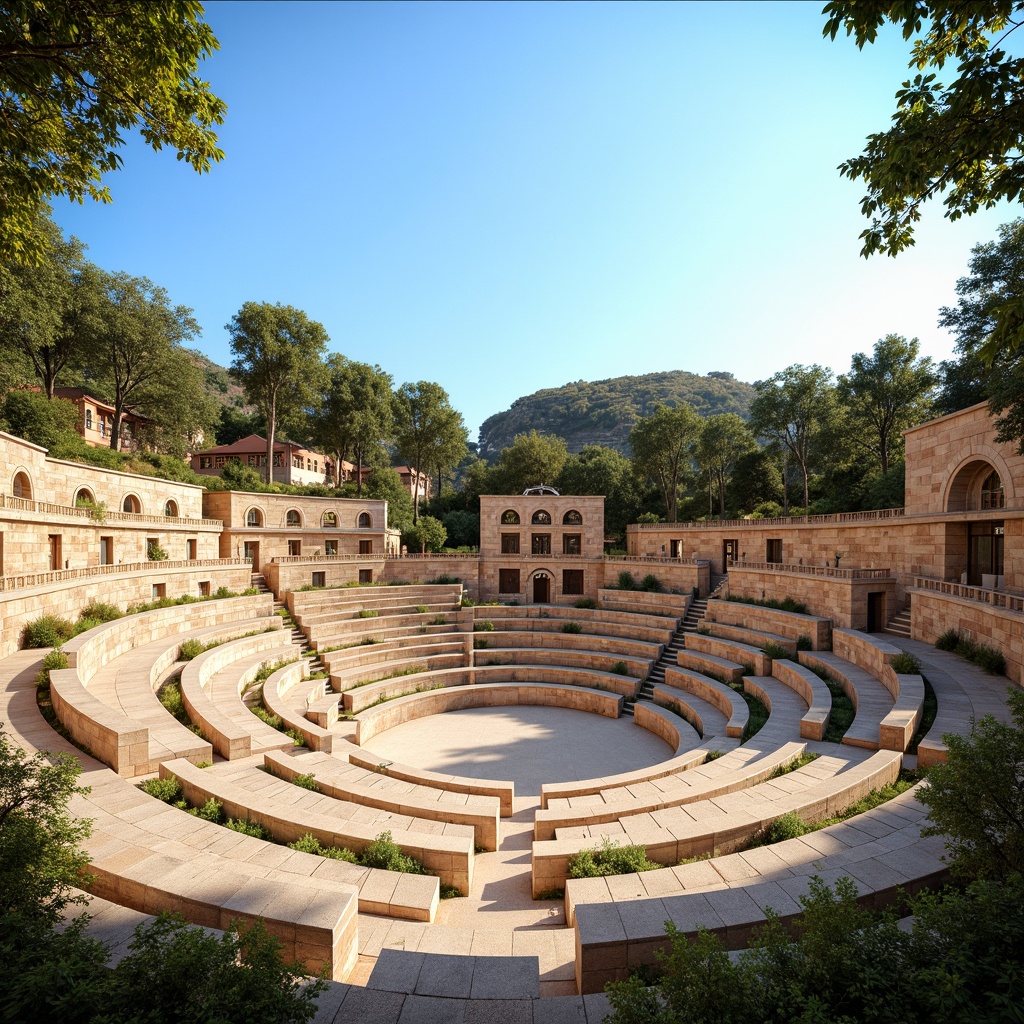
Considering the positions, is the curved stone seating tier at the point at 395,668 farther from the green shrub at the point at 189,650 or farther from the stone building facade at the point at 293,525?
the stone building facade at the point at 293,525

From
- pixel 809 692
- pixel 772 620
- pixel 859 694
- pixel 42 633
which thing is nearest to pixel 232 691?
pixel 42 633

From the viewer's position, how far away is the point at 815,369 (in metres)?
39.5

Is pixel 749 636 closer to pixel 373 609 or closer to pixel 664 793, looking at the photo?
pixel 664 793

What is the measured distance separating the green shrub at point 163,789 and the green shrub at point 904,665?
56.3 feet

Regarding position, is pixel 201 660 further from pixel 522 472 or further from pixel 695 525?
pixel 522 472

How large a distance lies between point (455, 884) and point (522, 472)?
157 feet

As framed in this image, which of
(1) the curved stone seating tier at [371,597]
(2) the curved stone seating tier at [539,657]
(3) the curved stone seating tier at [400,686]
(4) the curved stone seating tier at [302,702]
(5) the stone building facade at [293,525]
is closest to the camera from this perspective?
(4) the curved stone seating tier at [302,702]

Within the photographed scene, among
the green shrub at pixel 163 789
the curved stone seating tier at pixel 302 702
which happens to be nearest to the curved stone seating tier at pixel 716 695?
the curved stone seating tier at pixel 302 702

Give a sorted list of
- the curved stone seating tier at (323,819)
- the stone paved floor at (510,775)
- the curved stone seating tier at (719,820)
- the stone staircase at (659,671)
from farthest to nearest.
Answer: the stone staircase at (659,671) → the curved stone seating tier at (323,819) → the curved stone seating tier at (719,820) → the stone paved floor at (510,775)

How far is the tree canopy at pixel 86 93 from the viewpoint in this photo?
656cm

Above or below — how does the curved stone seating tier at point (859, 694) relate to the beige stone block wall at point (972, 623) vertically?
below

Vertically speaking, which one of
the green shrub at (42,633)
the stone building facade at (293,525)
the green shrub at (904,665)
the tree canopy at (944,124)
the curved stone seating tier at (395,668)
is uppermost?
the tree canopy at (944,124)

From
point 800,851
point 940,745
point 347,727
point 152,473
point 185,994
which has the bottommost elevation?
point 347,727

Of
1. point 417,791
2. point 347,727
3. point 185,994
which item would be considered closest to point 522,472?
point 347,727
